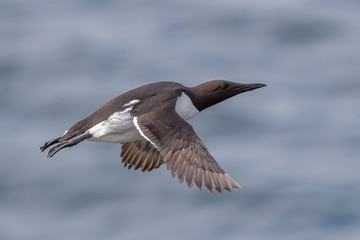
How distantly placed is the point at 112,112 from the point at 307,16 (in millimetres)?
9824

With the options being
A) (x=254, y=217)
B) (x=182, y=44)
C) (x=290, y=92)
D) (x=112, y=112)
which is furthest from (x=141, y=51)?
(x=112, y=112)

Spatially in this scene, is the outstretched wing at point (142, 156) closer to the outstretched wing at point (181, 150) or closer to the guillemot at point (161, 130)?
the guillemot at point (161, 130)

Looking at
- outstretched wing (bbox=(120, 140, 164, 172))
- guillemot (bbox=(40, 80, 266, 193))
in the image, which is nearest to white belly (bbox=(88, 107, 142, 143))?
guillemot (bbox=(40, 80, 266, 193))

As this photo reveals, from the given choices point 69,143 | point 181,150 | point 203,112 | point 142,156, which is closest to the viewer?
point 181,150

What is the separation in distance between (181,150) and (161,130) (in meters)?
0.26

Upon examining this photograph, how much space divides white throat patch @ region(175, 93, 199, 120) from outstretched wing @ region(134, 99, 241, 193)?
0.35m

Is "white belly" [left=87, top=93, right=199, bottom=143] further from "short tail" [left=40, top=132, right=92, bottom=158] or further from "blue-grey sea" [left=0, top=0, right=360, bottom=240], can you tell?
"blue-grey sea" [left=0, top=0, right=360, bottom=240]

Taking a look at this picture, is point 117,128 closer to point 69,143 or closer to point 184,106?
point 69,143

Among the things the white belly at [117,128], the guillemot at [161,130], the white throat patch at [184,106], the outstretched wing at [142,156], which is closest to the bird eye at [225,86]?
the guillemot at [161,130]

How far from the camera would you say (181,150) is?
375 inches

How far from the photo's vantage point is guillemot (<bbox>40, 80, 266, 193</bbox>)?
941 cm

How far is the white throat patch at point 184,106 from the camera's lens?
33.7 ft

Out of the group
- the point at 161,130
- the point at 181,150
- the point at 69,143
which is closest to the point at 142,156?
the point at 69,143

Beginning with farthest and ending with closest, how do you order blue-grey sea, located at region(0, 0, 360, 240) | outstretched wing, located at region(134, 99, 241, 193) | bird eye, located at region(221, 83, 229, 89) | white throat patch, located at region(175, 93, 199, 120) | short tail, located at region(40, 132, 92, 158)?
blue-grey sea, located at region(0, 0, 360, 240), bird eye, located at region(221, 83, 229, 89), white throat patch, located at region(175, 93, 199, 120), short tail, located at region(40, 132, 92, 158), outstretched wing, located at region(134, 99, 241, 193)
